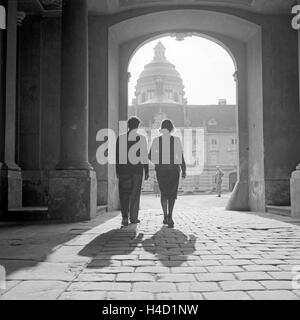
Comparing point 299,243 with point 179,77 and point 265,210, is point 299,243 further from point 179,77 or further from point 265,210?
point 179,77

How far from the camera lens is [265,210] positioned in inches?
412

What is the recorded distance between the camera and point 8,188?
8.02 metres

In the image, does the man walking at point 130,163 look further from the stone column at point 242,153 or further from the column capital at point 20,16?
the stone column at point 242,153

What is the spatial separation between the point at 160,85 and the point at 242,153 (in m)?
64.4

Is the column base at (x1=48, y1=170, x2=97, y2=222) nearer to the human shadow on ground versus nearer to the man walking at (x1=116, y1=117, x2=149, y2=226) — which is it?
the man walking at (x1=116, y1=117, x2=149, y2=226)

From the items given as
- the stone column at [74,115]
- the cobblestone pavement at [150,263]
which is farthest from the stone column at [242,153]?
the cobblestone pavement at [150,263]

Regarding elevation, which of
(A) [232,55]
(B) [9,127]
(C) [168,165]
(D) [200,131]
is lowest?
(C) [168,165]

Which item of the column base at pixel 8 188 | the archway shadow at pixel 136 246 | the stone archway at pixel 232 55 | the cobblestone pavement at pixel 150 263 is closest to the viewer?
the cobblestone pavement at pixel 150 263

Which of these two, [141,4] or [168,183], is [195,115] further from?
[168,183]

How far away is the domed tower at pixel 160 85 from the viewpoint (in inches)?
2972

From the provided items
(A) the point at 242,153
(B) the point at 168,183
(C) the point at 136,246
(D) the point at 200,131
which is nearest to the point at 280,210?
(A) the point at 242,153
